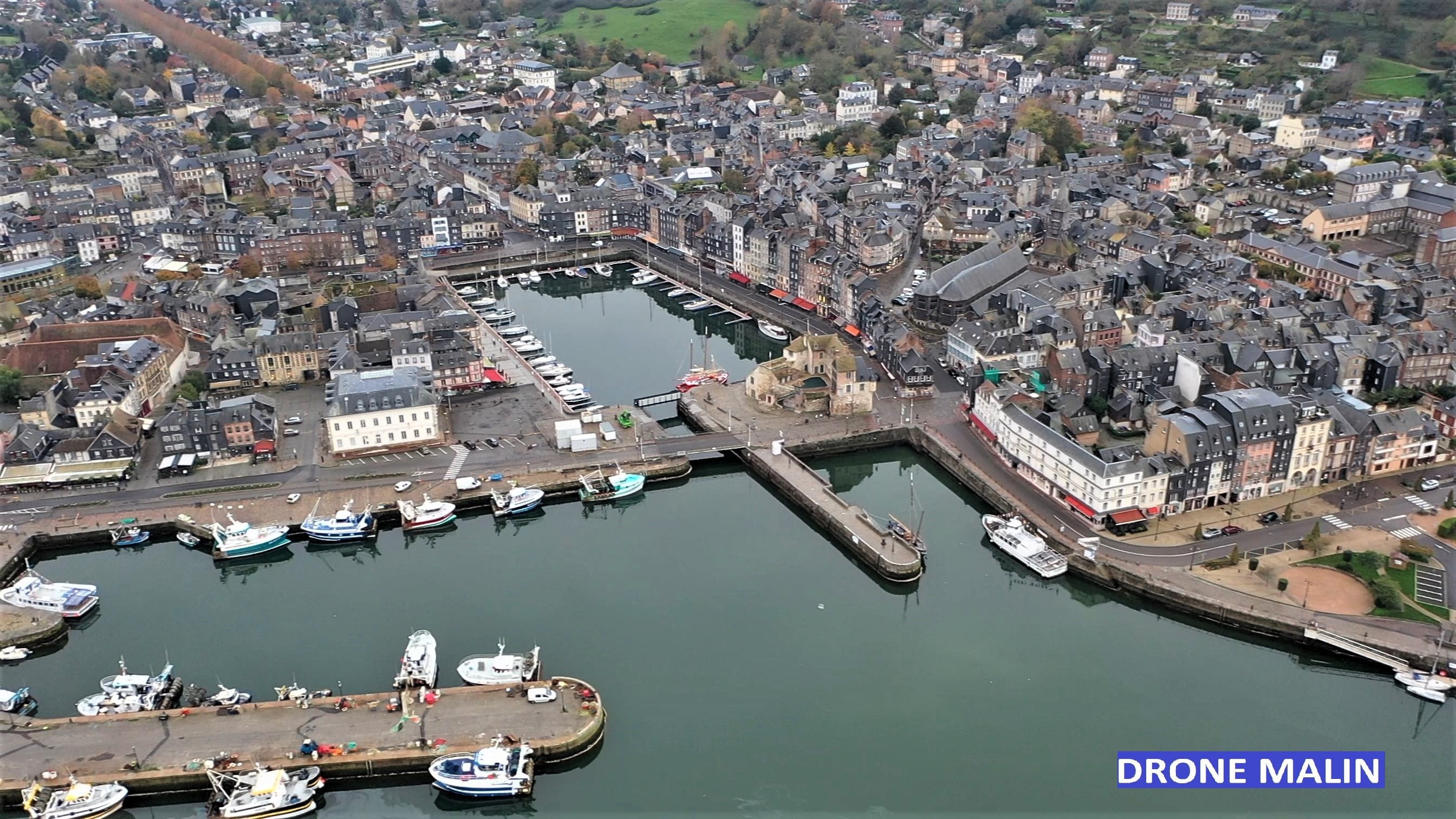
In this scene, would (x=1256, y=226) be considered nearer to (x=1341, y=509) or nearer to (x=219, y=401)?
(x=1341, y=509)

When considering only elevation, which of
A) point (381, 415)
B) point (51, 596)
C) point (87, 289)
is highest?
point (87, 289)

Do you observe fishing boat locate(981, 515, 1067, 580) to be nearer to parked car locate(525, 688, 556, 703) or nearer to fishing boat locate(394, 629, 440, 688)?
parked car locate(525, 688, 556, 703)

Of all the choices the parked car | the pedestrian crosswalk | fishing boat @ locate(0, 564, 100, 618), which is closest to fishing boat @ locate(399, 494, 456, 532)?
the pedestrian crosswalk

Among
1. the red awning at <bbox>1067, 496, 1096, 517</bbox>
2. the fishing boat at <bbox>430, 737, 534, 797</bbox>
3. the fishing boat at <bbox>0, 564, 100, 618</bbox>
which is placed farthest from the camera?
the red awning at <bbox>1067, 496, 1096, 517</bbox>

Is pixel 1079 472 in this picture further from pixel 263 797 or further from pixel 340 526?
pixel 263 797

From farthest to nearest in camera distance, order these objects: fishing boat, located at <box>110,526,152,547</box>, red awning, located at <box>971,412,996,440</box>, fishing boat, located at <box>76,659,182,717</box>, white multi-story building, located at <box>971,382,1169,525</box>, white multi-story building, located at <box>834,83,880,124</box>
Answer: white multi-story building, located at <box>834,83,880,124</box> < red awning, located at <box>971,412,996,440</box> < fishing boat, located at <box>110,526,152,547</box> < white multi-story building, located at <box>971,382,1169,525</box> < fishing boat, located at <box>76,659,182,717</box>

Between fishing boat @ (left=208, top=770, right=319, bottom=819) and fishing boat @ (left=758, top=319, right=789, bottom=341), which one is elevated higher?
fishing boat @ (left=758, top=319, right=789, bottom=341)

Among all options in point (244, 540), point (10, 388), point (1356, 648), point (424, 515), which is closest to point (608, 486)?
point (424, 515)
